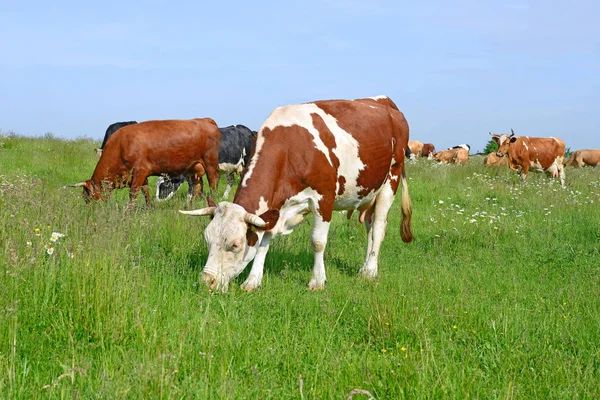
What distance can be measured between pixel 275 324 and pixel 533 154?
60.1 ft

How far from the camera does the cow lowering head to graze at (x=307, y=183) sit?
233 inches

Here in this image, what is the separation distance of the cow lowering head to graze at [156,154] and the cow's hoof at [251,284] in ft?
17.1

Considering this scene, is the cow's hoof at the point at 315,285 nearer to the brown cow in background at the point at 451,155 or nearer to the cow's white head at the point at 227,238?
the cow's white head at the point at 227,238

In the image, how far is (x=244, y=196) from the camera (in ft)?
20.2

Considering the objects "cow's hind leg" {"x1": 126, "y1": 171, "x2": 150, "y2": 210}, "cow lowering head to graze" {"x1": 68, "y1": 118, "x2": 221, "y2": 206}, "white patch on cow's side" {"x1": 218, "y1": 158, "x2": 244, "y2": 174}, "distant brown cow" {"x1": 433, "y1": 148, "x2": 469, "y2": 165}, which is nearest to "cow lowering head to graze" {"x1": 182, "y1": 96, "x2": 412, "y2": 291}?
"cow lowering head to graze" {"x1": 68, "y1": 118, "x2": 221, "y2": 206}

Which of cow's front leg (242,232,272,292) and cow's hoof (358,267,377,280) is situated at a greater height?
cow's front leg (242,232,272,292)

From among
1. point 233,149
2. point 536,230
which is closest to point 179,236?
point 536,230

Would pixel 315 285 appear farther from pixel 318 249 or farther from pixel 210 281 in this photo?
pixel 210 281

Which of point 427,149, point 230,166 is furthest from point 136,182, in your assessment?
point 427,149

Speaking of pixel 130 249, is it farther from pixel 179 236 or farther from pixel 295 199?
pixel 295 199

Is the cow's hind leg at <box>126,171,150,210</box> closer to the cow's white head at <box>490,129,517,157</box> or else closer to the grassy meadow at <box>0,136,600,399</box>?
the grassy meadow at <box>0,136,600,399</box>

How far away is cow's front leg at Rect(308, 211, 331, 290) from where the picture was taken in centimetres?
659

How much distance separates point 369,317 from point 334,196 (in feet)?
7.31

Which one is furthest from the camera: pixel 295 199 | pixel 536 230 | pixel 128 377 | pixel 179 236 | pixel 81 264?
pixel 536 230
